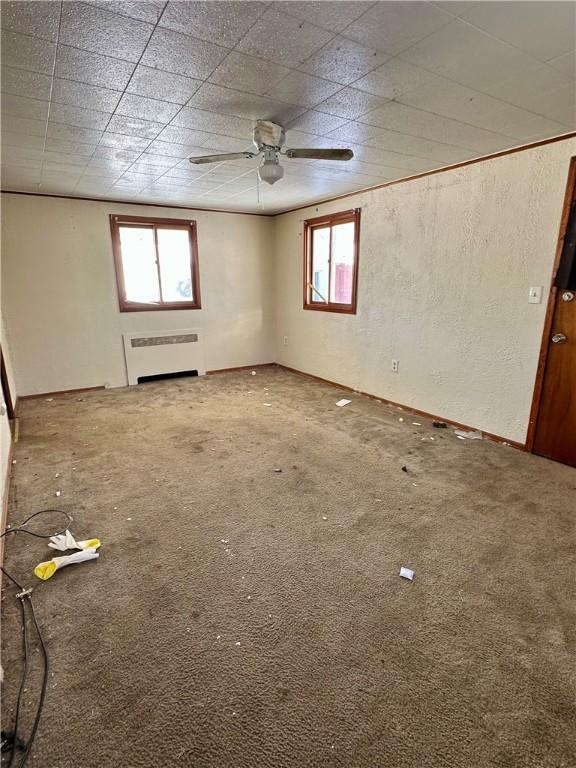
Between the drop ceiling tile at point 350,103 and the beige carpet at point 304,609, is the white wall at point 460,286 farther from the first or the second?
the drop ceiling tile at point 350,103

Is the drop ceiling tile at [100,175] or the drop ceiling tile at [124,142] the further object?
the drop ceiling tile at [100,175]

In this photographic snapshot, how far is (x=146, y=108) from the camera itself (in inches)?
86.4

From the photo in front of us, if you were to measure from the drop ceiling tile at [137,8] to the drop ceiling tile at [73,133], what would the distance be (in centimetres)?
130

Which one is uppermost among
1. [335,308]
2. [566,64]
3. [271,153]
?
[566,64]

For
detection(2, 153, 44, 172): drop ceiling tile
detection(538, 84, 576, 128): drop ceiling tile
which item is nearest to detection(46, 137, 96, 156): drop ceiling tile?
detection(2, 153, 44, 172): drop ceiling tile

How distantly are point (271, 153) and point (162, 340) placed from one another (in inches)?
135

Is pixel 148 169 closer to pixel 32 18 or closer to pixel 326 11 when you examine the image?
pixel 32 18

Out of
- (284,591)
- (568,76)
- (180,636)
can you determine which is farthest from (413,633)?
(568,76)

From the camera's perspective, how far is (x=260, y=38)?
1564mm

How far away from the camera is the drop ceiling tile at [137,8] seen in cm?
136

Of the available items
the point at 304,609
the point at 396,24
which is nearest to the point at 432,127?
the point at 396,24

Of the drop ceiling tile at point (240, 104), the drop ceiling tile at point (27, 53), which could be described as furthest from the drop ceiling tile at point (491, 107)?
the drop ceiling tile at point (27, 53)

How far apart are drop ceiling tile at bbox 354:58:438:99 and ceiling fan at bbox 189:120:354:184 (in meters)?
0.35

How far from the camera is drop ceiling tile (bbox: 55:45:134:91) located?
1.68m
